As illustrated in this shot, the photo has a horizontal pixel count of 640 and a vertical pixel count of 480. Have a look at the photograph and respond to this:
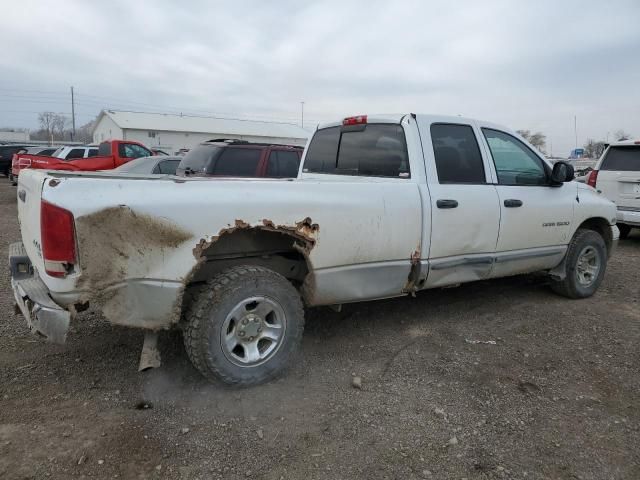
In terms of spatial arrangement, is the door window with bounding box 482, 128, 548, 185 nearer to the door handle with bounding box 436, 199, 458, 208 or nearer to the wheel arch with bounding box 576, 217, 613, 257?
the door handle with bounding box 436, 199, 458, 208

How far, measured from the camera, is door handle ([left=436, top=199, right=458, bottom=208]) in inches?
160

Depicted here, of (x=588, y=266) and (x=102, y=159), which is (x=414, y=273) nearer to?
(x=588, y=266)

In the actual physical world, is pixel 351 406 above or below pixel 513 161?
below

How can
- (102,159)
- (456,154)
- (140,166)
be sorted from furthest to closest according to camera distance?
(102,159) < (140,166) < (456,154)

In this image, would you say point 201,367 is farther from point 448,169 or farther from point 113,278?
point 448,169

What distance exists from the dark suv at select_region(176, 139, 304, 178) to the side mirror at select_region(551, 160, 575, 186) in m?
4.61

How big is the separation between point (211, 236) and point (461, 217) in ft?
7.23

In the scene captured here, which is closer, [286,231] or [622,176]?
[286,231]

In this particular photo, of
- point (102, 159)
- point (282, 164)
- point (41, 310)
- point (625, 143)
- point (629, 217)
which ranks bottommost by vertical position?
point (41, 310)

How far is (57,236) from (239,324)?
1.22 m

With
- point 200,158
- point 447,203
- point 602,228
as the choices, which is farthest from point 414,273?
point 200,158

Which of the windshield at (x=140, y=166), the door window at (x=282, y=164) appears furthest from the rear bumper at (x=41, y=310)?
the windshield at (x=140, y=166)

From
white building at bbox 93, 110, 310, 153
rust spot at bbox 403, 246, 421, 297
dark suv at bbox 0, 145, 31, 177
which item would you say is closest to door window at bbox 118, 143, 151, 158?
rust spot at bbox 403, 246, 421, 297

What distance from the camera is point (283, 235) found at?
356 centimetres
